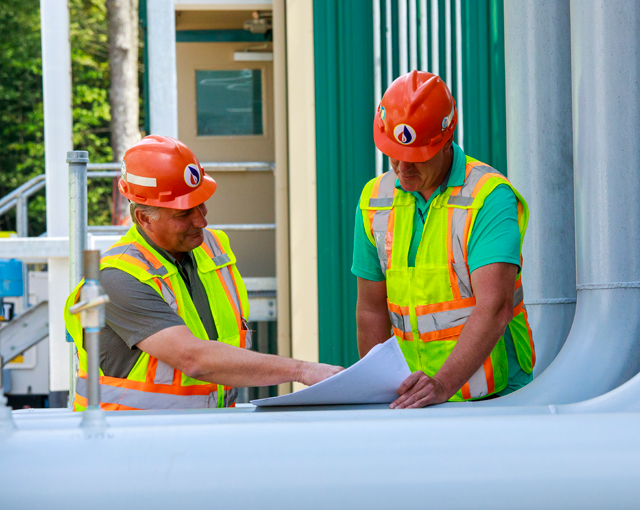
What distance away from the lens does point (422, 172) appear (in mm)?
2553

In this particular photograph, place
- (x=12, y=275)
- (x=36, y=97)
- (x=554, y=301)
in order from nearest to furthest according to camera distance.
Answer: (x=554, y=301)
(x=12, y=275)
(x=36, y=97)

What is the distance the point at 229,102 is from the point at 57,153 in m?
2.13

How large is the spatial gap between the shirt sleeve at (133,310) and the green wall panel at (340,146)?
351 centimetres

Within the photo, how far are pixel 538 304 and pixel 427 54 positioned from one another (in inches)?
107

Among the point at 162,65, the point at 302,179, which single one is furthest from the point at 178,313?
the point at 162,65

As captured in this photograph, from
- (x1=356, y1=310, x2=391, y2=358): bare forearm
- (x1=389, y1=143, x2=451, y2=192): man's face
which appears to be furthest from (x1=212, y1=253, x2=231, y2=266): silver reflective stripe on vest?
(x1=389, y1=143, x2=451, y2=192): man's face

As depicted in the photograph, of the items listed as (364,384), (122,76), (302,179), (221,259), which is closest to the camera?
(364,384)

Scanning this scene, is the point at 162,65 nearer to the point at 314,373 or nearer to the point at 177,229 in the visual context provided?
the point at 177,229

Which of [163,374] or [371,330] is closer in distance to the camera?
[163,374]

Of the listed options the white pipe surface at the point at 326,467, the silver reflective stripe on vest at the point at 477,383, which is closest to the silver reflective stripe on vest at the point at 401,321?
the silver reflective stripe on vest at the point at 477,383

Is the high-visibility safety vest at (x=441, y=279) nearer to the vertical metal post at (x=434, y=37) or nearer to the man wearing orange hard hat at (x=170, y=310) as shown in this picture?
the man wearing orange hard hat at (x=170, y=310)

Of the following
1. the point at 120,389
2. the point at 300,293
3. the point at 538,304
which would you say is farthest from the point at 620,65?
the point at 300,293

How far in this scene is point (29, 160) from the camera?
71.1ft

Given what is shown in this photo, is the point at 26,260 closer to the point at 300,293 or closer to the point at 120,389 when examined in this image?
the point at 300,293
